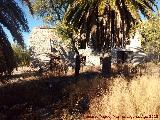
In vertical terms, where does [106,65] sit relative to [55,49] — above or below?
below

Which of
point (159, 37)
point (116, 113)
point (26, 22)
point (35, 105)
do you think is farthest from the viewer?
point (159, 37)

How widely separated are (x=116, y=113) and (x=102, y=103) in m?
0.99

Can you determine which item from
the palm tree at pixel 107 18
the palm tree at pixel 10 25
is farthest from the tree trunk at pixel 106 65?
the palm tree at pixel 10 25

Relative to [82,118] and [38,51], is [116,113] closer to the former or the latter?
[82,118]

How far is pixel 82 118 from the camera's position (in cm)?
1109

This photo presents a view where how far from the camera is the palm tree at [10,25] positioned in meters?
13.8

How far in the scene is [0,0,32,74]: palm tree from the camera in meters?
13.8

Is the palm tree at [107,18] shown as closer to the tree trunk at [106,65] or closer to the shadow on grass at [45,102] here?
the tree trunk at [106,65]

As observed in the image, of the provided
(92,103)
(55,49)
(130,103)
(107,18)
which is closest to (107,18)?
(107,18)

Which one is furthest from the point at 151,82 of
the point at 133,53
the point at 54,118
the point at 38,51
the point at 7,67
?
the point at 38,51

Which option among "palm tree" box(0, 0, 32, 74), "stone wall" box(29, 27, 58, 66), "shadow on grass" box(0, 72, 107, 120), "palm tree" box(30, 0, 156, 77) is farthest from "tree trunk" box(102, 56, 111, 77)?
"stone wall" box(29, 27, 58, 66)

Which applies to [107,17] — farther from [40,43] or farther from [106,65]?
[40,43]

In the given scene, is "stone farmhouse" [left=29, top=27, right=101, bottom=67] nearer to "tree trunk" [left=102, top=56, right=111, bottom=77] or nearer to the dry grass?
"tree trunk" [left=102, top=56, right=111, bottom=77]

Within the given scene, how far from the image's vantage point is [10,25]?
46.6 ft
